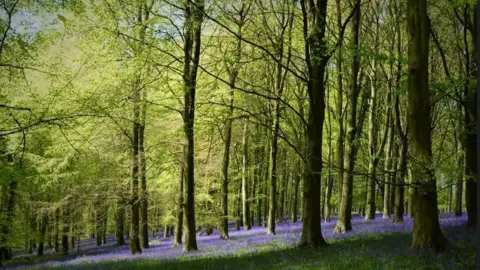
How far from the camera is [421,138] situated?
828 cm

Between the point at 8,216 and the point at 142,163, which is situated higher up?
the point at 142,163

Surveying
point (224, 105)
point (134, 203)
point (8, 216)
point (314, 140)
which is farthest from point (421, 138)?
point (8, 216)

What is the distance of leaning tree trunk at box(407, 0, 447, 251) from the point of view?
26.0 ft

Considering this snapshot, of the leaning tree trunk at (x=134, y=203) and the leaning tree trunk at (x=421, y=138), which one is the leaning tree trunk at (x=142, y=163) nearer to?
the leaning tree trunk at (x=134, y=203)

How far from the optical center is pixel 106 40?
15.8 m

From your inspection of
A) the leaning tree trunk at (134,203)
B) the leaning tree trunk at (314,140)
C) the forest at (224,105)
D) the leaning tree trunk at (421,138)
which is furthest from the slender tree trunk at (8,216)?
the leaning tree trunk at (421,138)

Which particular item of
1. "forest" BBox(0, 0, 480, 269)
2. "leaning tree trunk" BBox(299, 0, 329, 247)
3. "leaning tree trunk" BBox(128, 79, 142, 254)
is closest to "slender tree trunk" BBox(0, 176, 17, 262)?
"forest" BBox(0, 0, 480, 269)

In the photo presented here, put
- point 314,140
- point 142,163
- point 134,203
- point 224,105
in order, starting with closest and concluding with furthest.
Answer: point 224,105 → point 314,140 → point 134,203 → point 142,163

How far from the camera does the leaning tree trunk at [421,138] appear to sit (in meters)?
7.92

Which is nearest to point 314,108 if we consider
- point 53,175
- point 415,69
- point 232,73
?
point 415,69

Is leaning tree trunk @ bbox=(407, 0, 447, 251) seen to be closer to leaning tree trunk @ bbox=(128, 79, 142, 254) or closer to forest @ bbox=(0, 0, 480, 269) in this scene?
forest @ bbox=(0, 0, 480, 269)

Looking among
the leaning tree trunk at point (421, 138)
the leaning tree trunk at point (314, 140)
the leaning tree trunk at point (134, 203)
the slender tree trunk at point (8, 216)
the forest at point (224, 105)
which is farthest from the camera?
the slender tree trunk at point (8, 216)

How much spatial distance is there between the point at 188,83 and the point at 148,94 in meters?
5.05

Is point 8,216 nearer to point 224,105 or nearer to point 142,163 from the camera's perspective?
point 142,163
